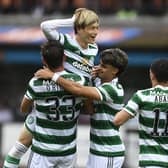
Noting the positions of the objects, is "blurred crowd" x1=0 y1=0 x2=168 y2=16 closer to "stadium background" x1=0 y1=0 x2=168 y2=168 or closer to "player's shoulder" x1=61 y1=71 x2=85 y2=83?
"stadium background" x1=0 y1=0 x2=168 y2=168

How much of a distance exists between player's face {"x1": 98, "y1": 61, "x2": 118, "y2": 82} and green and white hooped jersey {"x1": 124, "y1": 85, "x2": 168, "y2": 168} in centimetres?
34

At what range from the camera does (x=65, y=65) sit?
6969mm

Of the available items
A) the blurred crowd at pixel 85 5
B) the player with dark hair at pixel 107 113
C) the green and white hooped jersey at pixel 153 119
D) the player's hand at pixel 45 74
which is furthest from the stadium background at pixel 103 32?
the green and white hooped jersey at pixel 153 119

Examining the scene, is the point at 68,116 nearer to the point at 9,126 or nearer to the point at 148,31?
the point at 9,126

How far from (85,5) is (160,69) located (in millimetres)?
16774

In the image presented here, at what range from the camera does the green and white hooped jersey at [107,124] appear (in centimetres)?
693

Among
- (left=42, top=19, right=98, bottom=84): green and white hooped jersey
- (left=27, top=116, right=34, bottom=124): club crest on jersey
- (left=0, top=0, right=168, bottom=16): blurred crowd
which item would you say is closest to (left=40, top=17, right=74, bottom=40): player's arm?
(left=42, top=19, right=98, bottom=84): green and white hooped jersey

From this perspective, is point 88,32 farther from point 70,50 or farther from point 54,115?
point 54,115

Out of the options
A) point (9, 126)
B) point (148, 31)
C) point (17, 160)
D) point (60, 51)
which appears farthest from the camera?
point (148, 31)

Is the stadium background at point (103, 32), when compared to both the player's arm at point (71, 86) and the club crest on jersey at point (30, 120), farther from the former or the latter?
the player's arm at point (71, 86)

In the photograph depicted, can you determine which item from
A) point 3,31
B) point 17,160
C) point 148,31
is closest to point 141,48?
point 148,31

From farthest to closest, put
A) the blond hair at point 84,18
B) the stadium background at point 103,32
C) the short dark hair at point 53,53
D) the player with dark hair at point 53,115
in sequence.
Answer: the stadium background at point 103,32, the blond hair at point 84,18, the player with dark hair at point 53,115, the short dark hair at point 53,53

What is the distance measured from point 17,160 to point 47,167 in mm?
560

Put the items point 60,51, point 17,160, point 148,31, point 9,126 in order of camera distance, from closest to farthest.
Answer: point 60,51, point 17,160, point 9,126, point 148,31
